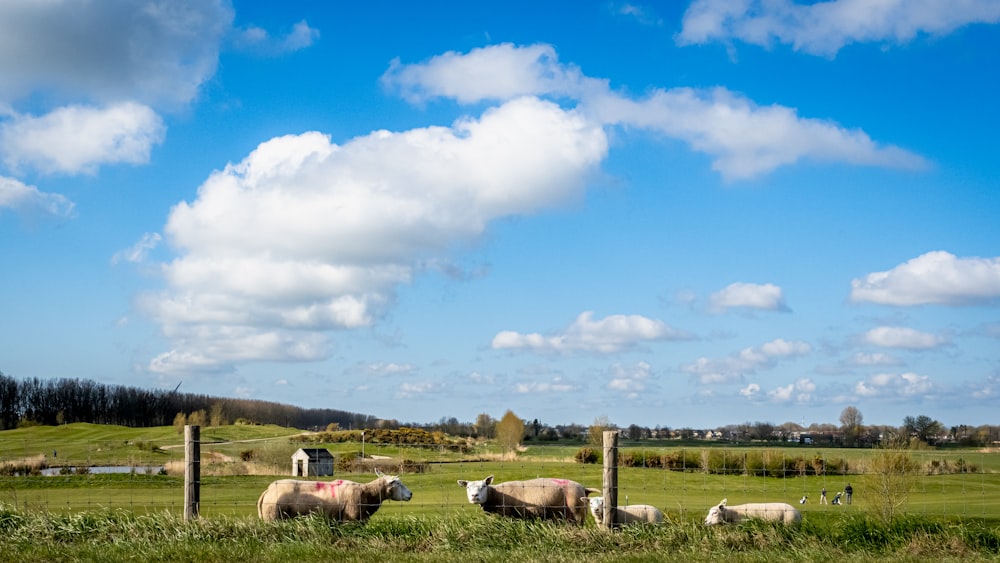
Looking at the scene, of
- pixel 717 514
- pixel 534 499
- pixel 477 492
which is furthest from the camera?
pixel 717 514

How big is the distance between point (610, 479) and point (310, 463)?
20037 millimetres

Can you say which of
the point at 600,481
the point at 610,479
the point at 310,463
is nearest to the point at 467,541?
the point at 610,479

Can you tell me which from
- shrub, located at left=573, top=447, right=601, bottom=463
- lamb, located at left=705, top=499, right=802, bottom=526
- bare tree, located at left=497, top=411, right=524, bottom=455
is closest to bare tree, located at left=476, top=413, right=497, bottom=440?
bare tree, located at left=497, top=411, right=524, bottom=455

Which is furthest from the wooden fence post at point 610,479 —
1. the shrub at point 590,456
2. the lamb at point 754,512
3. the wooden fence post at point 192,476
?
the shrub at point 590,456

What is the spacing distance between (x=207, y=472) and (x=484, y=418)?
43.3m

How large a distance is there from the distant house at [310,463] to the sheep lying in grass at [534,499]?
16.0 meters

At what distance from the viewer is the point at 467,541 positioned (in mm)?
11734

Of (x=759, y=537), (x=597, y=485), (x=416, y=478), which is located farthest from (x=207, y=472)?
(x=759, y=537)

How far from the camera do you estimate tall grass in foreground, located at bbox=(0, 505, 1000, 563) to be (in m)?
10.7

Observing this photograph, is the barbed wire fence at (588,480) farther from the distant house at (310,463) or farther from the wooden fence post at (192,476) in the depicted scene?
the wooden fence post at (192,476)

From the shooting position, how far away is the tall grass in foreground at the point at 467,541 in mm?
10742

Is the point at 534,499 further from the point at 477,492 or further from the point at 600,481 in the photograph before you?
the point at 600,481

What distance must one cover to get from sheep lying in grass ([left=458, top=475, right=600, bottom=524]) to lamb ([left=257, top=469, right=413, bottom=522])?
1.53 meters

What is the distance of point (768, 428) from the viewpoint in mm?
46250
